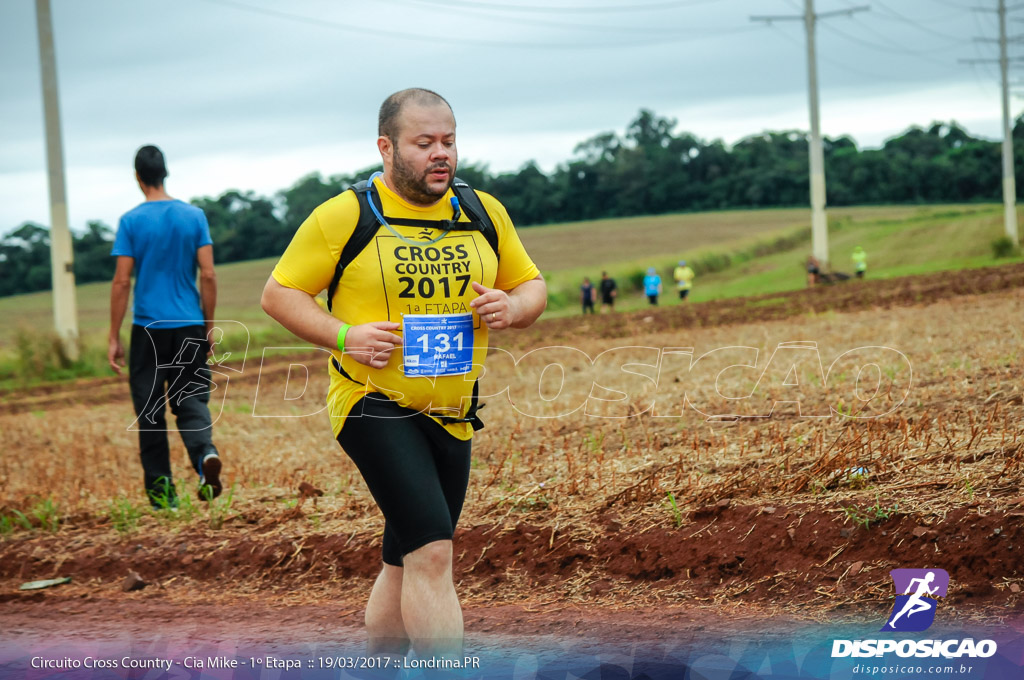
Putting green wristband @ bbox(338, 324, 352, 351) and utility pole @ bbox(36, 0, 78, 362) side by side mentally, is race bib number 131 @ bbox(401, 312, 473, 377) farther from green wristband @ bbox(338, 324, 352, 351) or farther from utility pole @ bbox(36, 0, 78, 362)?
utility pole @ bbox(36, 0, 78, 362)

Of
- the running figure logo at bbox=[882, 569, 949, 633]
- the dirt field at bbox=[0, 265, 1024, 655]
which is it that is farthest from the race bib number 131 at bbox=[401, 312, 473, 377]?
the running figure logo at bbox=[882, 569, 949, 633]

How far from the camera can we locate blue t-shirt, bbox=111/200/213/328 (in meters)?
6.73

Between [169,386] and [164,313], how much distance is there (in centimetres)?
50

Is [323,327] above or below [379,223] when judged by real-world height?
below

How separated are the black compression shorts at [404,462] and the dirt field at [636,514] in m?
1.22

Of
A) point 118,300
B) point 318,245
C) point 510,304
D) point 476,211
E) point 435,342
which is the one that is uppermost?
point 476,211

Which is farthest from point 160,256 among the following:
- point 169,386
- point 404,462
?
point 404,462

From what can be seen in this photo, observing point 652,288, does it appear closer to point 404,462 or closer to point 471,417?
point 471,417

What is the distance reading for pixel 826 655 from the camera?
12.7ft

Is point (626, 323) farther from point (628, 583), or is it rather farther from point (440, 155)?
point (440, 155)

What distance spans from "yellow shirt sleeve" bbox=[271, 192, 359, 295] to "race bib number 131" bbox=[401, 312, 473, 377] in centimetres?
34

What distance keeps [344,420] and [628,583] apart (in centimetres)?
200

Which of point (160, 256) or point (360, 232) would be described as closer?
point (360, 232)

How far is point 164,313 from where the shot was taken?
6734 millimetres
